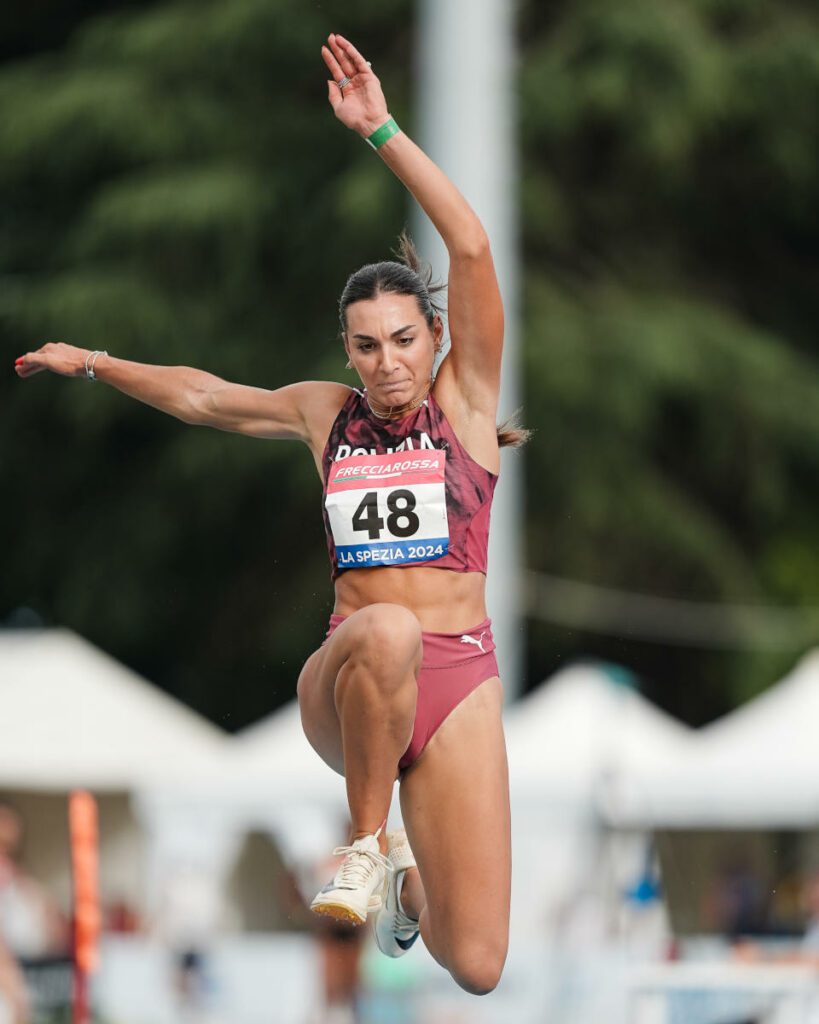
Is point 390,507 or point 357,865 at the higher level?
point 390,507

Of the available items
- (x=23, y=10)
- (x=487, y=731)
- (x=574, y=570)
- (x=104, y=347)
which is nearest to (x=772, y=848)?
(x=574, y=570)

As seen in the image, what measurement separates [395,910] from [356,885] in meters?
0.99

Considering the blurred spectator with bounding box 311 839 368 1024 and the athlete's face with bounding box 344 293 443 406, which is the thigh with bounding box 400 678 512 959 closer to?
the athlete's face with bounding box 344 293 443 406

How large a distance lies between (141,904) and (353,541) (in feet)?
35.5

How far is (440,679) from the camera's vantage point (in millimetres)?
6785

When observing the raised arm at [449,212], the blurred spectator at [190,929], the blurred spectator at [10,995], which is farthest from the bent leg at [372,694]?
the blurred spectator at [190,929]

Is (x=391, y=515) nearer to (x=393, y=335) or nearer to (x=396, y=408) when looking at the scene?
(x=396, y=408)

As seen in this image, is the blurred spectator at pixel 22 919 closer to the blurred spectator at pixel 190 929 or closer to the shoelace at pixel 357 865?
the blurred spectator at pixel 190 929

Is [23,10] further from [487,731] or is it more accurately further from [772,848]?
[487,731]

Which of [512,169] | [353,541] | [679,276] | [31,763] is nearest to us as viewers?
[353,541]

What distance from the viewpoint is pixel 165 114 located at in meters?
22.2

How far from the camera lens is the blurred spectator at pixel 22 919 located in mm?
13883

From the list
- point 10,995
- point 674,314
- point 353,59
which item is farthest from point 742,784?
point 353,59

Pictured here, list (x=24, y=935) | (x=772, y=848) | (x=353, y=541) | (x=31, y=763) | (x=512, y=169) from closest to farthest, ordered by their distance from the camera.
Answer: (x=353, y=541) < (x=24, y=935) < (x=31, y=763) < (x=772, y=848) < (x=512, y=169)
